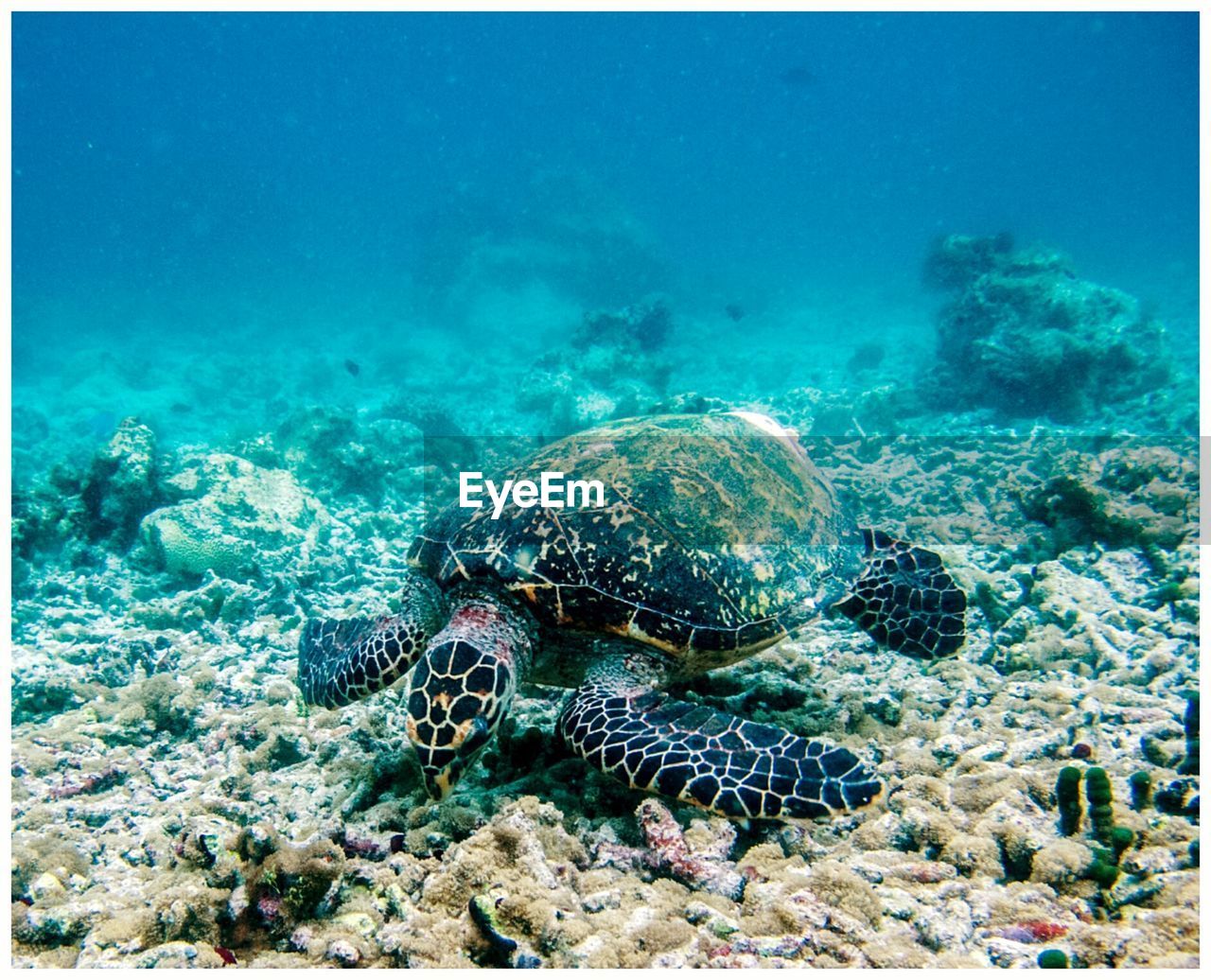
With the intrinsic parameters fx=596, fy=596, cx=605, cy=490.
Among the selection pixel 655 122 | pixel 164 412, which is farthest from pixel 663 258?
pixel 655 122

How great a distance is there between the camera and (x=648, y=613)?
3.03 m

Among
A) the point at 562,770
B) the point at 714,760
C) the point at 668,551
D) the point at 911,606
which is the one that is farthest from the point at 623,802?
the point at 911,606

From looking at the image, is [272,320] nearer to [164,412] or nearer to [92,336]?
[92,336]

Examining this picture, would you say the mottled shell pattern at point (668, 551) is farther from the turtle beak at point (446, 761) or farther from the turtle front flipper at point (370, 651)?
the turtle beak at point (446, 761)

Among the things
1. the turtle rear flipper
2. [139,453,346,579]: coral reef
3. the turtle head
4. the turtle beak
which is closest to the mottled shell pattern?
the turtle rear flipper

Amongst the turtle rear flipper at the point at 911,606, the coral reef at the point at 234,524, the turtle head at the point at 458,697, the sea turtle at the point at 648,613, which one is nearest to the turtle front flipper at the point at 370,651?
the sea turtle at the point at 648,613

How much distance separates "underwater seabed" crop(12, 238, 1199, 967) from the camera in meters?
1.88

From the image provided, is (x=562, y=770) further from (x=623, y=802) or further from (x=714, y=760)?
(x=714, y=760)

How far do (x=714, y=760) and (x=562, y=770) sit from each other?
31.5 inches

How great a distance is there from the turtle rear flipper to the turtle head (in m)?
2.20

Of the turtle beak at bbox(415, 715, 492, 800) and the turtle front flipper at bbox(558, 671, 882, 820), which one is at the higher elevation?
the turtle front flipper at bbox(558, 671, 882, 820)

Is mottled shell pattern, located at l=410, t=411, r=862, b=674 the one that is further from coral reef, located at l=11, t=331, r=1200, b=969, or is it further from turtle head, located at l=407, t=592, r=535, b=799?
coral reef, located at l=11, t=331, r=1200, b=969

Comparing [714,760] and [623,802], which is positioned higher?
[714,760]

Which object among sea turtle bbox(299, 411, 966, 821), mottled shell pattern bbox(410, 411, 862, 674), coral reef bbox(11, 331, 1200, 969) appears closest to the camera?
coral reef bbox(11, 331, 1200, 969)
